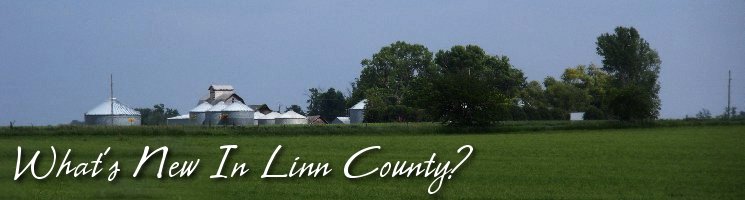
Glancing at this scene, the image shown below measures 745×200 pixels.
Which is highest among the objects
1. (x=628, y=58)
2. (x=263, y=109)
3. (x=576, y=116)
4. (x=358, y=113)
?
(x=628, y=58)

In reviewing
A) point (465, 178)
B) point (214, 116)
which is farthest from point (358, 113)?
point (465, 178)

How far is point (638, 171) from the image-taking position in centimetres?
3142

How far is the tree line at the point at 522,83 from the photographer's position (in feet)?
300

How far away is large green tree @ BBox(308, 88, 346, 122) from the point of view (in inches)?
5881

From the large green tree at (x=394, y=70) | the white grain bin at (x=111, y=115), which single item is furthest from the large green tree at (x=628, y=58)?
the white grain bin at (x=111, y=115)

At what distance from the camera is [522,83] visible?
12788 centimetres

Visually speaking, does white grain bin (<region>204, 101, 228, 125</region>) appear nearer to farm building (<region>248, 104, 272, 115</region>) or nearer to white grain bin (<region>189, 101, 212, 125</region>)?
white grain bin (<region>189, 101, 212, 125</region>)

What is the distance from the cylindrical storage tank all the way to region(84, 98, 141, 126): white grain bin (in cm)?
910

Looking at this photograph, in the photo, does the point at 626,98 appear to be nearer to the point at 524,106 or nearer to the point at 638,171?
the point at 524,106

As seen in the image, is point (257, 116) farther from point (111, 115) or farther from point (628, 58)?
point (628, 58)

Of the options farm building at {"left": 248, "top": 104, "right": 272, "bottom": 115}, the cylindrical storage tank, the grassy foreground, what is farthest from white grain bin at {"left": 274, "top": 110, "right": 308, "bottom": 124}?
the grassy foreground

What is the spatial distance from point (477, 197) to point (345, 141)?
31.0 metres

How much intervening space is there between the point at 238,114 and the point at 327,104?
46.6 metres

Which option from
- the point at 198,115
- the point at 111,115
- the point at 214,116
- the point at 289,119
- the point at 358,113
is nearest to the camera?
the point at 111,115
